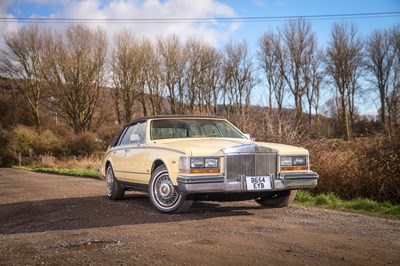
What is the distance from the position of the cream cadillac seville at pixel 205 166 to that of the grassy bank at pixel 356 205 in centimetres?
125

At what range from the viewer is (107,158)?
9609mm

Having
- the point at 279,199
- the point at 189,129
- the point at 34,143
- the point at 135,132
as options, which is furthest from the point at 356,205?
the point at 34,143

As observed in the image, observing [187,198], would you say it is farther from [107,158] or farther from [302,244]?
[107,158]

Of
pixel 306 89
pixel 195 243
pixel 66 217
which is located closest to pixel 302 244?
pixel 195 243

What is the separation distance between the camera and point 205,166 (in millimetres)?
6258

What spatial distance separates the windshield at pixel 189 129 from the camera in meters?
7.89

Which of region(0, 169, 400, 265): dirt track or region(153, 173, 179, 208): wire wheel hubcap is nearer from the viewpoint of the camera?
region(0, 169, 400, 265): dirt track

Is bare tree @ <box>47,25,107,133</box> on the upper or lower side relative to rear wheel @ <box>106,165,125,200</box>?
upper

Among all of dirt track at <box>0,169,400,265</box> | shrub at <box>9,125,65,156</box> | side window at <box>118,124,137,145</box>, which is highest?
shrub at <box>9,125,65,156</box>

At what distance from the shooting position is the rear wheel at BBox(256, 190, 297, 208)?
7.32 metres

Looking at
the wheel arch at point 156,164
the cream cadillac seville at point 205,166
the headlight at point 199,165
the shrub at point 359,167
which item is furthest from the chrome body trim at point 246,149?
the shrub at point 359,167

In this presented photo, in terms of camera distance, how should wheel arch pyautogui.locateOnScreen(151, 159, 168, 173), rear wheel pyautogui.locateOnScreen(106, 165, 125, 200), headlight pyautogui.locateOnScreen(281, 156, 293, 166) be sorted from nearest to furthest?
headlight pyautogui.locateOnScreen(281, 156, 293, 166), wheel arch pyautogui.locateOnScreen(151, 159, 168, 173), rear wheel pyautogui.locateOnScreen(106, 165, 125, 200)

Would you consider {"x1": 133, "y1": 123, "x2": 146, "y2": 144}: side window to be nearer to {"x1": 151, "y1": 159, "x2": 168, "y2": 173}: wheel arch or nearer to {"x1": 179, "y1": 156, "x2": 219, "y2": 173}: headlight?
{"x1": 151, "y1": 159, "x2": 168, "y2": 173}: wheel arch

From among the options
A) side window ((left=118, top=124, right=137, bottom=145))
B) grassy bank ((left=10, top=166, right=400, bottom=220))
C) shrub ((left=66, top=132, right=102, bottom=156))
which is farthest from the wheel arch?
shrub ((left=66, top=132, right=102, bottom=156))
